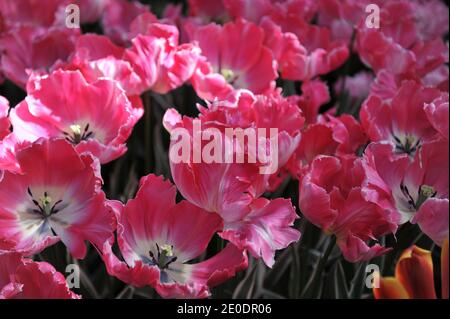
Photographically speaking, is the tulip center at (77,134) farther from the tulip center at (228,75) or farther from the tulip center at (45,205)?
the tulip center at (228,75)

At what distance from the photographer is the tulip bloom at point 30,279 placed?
632mm

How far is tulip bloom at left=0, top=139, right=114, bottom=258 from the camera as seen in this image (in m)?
0.67

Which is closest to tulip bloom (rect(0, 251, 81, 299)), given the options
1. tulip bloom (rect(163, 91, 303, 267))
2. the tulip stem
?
tulip bloom (rect(163, 91, 303, 267))

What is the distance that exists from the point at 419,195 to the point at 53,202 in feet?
1.09

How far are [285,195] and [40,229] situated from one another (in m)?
0.31

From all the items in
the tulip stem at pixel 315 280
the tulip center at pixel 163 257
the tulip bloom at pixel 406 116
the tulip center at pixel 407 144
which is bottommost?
the tulip stem at pixel 315 280

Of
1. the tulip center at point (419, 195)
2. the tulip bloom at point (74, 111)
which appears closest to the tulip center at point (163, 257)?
the tulip bloom at point (74, 111)

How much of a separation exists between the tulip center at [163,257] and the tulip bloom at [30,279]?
0.29 feet

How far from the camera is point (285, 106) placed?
2.45ft

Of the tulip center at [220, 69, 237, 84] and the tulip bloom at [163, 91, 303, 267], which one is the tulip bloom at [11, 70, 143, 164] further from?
the tulip center at [220, 69, 237, 84]

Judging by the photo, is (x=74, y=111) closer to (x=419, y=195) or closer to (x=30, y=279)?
(x=30, y=279)

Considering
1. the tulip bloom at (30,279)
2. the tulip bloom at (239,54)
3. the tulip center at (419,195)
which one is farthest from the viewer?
the tulip bloom at (239,54)
